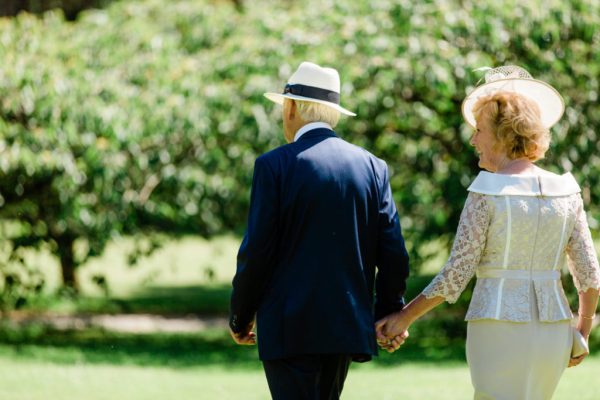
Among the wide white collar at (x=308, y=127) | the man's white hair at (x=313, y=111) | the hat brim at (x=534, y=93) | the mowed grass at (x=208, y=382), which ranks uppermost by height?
the hat brim at (x=534, y=93)

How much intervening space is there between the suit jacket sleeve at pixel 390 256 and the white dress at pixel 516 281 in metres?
0.30

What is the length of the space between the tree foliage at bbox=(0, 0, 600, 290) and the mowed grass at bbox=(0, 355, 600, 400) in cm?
131

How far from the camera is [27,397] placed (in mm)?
7934

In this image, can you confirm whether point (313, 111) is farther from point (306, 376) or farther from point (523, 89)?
point (306, 376)

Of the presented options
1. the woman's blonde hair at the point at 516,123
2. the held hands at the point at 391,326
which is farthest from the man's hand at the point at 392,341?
the woman's blonde hair at the point at 516,123

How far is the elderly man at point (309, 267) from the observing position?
438 centimetres

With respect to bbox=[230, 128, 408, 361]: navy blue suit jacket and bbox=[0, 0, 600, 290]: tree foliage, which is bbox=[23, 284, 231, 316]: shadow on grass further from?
bbox=[230, 128, 408, 361]: navy blue suit jacket

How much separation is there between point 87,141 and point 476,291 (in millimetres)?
6287

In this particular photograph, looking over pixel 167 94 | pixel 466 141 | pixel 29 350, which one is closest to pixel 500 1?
pixel 466 141

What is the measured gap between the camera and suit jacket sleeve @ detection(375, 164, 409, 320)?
4609 mm

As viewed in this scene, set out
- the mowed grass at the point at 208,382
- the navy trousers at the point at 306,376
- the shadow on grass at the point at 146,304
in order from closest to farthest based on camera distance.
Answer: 1. the navy trousers at the point at 306,376
2. the mowed grass at the point at 208,382
3. the shadow on grass at the point at 146,304

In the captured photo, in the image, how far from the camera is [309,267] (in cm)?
439

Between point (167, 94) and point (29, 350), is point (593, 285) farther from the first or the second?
point (29, 350)

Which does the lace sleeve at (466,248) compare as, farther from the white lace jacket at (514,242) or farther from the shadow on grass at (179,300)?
the shadow on grass at (179,300)
